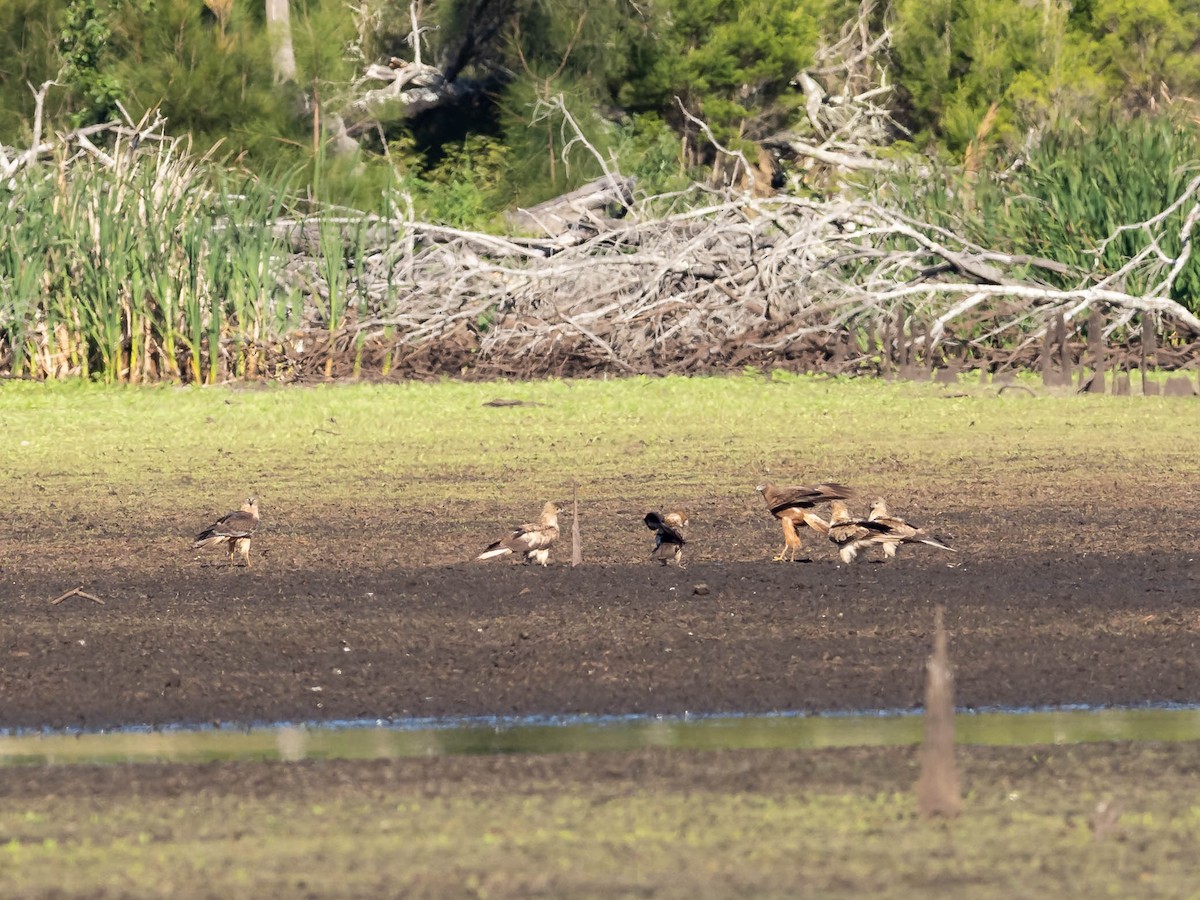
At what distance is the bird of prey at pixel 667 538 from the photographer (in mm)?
10016

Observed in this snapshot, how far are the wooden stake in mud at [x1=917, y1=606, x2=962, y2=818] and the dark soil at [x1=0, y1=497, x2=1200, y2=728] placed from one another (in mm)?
1810

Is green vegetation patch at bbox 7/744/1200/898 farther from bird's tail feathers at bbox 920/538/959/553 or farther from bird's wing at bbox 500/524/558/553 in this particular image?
bird's wing at bbox 500/524/558/553

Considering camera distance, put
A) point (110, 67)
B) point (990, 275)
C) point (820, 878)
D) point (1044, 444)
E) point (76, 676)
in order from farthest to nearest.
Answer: point (110, 67)
point (990, 275)
point (1044, 444)
point (76, 676)
point (820, 878)

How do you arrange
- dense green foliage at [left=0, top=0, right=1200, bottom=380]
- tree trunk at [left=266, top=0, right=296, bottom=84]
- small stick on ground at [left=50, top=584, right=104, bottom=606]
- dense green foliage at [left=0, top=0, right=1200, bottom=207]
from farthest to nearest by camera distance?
tree trunk at [left=266, top=0, right=296, bottom=84], dense green foliage at [left=0, top=0, right=1200, bottom=207], dense green foliage at [left=0, top=0, right=1200, bottom=380], small stick on ground at [left=50, top=584, right=104, bottom=606]

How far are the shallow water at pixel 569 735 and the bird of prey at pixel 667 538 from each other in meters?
2.91

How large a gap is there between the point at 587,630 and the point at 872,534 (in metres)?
1.99

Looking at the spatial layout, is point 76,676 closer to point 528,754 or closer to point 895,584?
point 528,754

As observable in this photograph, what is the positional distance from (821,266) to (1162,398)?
4731mm

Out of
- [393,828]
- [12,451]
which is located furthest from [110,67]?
[393,828]

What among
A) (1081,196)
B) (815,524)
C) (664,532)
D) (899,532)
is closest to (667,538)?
(664,532)

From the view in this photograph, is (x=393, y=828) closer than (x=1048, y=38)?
Yes

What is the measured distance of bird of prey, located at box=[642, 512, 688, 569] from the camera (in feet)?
32.9

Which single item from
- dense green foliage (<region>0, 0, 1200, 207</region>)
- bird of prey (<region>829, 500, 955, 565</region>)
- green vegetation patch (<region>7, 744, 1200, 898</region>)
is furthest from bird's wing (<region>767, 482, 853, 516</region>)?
dense green foliage (<region>0, 0, 1200, 207</region>)

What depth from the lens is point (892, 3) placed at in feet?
151
